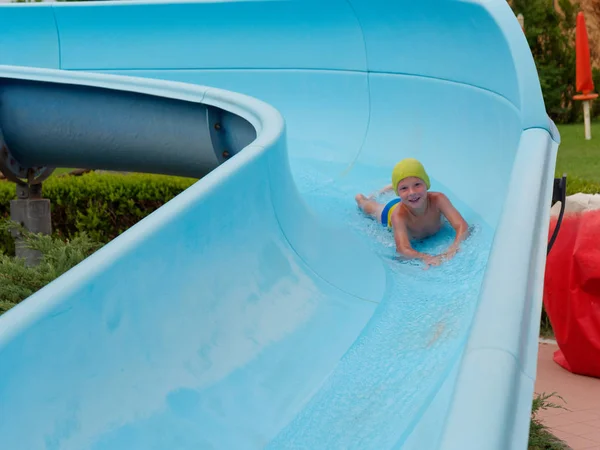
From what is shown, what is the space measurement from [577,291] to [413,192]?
112 centimetres

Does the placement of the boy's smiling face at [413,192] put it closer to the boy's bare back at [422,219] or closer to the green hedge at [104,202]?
the boy's bare back at [422,219]

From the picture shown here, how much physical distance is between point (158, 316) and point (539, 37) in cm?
1336

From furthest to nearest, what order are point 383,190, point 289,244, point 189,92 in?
point 383,190, point 189,92, point 289,244

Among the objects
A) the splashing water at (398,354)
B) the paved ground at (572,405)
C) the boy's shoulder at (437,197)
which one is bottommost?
the paved ground at (572,405)

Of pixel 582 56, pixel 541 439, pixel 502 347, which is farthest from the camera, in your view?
pixel 582 56

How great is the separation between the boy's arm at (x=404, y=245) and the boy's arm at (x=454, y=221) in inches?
3.2

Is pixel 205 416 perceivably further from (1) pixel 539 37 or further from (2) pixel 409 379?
(1) pixel 539 37

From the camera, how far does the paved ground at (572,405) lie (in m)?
3.30

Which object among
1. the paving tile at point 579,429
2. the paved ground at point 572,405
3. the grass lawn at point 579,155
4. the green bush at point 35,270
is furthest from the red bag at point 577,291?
the grass lawn at point 579,155

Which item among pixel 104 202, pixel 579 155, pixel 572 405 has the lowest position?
pixel 579 155

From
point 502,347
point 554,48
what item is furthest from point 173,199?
point 554,48

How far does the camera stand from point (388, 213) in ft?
11.8

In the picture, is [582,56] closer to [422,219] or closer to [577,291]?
[577,291]

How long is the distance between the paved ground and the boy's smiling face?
3.25ft
